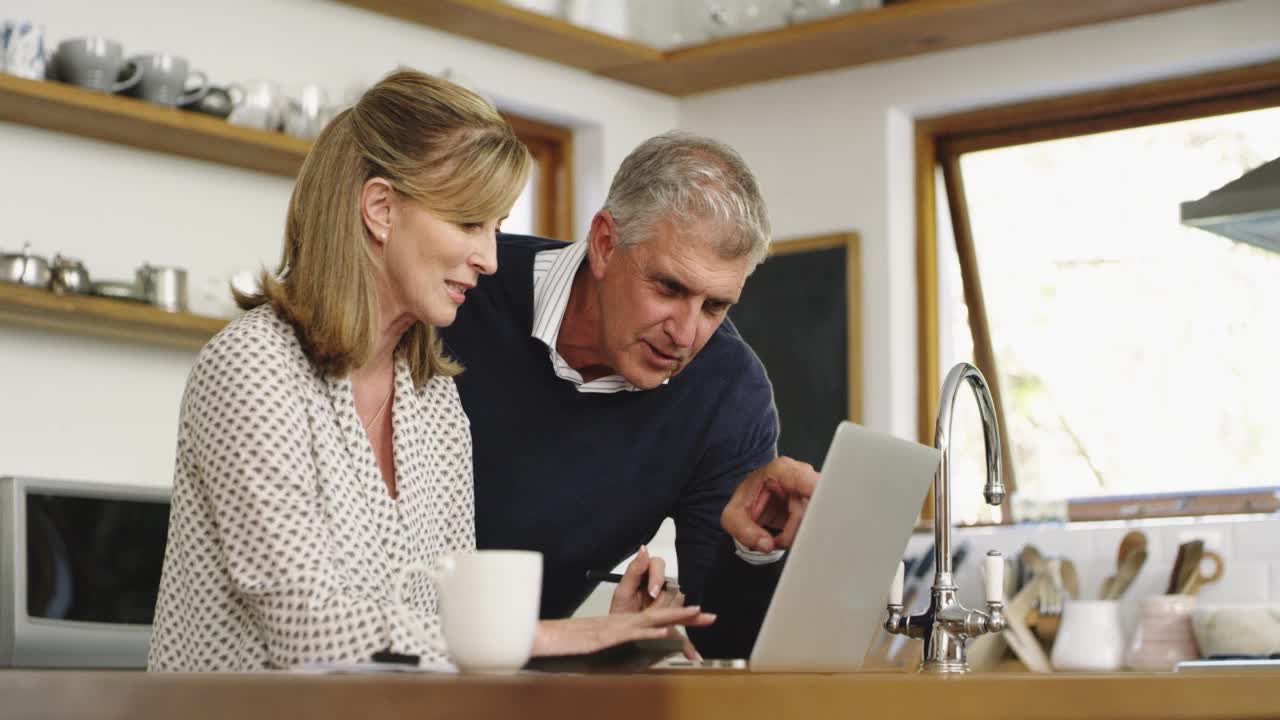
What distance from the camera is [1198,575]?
4.31 metres

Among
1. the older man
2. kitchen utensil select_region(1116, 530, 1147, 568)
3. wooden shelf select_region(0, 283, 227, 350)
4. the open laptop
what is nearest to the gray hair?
the older man

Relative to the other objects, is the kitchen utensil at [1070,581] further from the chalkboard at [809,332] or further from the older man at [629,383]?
the older man at [629,383]

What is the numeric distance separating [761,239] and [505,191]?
0.47 m

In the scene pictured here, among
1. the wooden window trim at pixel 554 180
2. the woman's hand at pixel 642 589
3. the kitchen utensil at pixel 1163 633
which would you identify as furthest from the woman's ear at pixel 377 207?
the wooden window trim at pixel 554 180

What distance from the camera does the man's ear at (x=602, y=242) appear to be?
7.67 ft

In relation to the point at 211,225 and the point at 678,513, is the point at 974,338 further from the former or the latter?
the point at 678,513

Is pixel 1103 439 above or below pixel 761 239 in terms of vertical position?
below

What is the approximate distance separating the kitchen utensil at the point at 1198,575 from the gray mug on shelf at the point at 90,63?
286 centimetres

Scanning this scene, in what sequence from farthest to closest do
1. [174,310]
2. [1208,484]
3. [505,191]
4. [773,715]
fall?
[1208,484]
[174,310]
[505,191]
[773,715]

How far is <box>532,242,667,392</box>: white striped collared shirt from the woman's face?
1.56 feet

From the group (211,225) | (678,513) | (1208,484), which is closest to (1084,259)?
(1208,484)

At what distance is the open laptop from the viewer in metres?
1.45

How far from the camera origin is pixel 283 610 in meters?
1.50

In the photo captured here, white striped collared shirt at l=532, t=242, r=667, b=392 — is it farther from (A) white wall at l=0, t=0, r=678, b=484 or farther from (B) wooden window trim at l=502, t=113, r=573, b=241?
(B) wooden window trim at l=502, t=113, r=573, b=241
